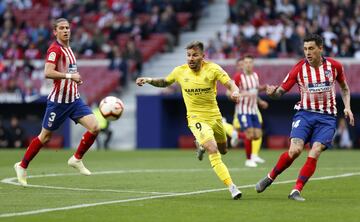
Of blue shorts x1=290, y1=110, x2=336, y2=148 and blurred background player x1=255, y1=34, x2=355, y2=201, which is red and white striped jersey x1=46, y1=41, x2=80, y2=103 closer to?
blurred background player x1=255, y1=34, x2=355, y2=201

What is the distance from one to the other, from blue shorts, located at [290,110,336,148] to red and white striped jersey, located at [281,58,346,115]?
3.8 inches

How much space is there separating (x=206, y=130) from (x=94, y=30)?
24.9m

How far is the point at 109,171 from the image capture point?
1831 cm

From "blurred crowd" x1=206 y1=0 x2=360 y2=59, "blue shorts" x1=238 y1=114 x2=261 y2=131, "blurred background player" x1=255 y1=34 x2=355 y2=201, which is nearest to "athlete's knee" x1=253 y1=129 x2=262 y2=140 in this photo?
"blue shorts" x1=238 y1=114 x2=261 y2=131

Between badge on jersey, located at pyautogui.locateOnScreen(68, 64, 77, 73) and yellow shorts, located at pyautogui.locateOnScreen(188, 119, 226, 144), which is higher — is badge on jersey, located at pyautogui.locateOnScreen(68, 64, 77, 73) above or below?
above

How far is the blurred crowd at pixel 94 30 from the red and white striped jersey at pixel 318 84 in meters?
22.1

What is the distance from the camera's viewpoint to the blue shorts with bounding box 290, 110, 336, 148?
1220 cm

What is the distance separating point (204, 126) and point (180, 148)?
775 inches

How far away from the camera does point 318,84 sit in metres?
12.4

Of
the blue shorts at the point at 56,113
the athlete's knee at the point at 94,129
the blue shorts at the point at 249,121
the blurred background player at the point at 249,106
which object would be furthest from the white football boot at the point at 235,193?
the blue shorts at the point at 249,121

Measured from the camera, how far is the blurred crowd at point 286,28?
31109 mm

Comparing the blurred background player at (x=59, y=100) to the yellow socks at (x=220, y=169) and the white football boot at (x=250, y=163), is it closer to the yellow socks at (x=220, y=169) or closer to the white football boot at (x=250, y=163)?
the yellow socks at (x=220, y=169)

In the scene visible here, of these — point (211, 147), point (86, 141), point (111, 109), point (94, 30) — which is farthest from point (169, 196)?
point (94, 30)

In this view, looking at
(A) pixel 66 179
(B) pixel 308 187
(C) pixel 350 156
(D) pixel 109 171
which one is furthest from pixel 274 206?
(C) pixel 350 156
